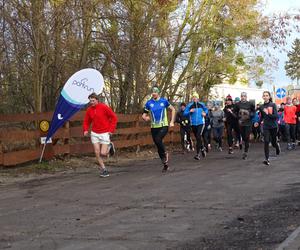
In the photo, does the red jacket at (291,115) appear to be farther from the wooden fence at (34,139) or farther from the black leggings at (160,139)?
the black leggings at (160,139)

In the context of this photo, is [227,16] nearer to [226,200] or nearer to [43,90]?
[43,90]

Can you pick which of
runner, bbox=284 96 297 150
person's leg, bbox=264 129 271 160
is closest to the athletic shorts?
person's leg, bbox=264 129 271 160

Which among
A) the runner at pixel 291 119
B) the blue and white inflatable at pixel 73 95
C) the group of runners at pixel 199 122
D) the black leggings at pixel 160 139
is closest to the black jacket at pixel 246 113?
the group of runners at pixel 199 122

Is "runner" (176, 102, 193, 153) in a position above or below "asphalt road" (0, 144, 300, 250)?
above

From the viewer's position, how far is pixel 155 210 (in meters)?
7.32

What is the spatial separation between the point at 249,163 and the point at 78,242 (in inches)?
320

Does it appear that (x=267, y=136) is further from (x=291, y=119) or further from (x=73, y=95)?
(x=291, y=119)

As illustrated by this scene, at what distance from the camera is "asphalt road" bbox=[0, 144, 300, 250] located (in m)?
5.79

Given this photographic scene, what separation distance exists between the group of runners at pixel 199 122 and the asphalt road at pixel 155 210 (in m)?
0.89

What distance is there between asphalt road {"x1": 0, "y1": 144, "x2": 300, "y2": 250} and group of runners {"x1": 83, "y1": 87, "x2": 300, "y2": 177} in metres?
0.89

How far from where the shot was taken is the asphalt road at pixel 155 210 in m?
5.79

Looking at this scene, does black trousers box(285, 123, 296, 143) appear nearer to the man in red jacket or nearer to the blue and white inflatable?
Answer: the blue and white inflatable

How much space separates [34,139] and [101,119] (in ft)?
8.08

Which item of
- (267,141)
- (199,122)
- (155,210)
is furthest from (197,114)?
(155,210)
